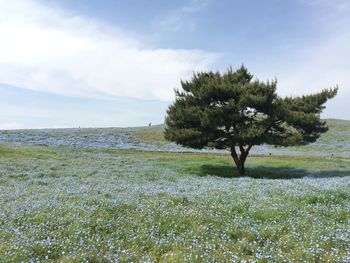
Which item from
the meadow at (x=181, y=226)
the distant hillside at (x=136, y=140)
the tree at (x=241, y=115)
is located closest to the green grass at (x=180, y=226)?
the meadow at (x=181, y=226)

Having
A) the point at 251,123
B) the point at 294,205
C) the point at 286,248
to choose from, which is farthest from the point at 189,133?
the point at 286,248

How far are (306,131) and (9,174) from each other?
25.6 meters

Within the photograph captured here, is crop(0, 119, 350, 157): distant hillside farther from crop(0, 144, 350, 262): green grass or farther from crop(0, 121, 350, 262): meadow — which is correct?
crop(0, 144, 350, 262): green grass

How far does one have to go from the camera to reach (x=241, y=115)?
104 ft

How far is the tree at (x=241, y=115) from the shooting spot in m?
30.5

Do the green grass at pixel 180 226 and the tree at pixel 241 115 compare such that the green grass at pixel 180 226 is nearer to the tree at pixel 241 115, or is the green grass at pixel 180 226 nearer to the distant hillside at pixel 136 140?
the tree at pixel 241 115

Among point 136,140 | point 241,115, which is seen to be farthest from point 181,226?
point 136,140

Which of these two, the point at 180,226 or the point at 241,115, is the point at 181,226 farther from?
the point at 241,115

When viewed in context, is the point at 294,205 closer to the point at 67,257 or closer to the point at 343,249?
the point at 343,249

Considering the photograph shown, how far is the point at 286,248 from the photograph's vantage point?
→ 8.57 meters

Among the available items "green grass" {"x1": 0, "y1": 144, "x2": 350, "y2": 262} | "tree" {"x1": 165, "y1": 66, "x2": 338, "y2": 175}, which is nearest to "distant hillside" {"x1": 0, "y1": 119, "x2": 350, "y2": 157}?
"tree" {"x1": 165, "y1": 66, "x2": 338, "y2": 175}

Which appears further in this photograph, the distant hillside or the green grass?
the distant hillside

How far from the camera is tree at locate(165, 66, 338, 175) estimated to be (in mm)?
30531

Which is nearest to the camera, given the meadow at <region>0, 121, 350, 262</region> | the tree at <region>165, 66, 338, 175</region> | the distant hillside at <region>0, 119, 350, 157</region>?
the meadow at <region>0, 121, 350, 262</region>
